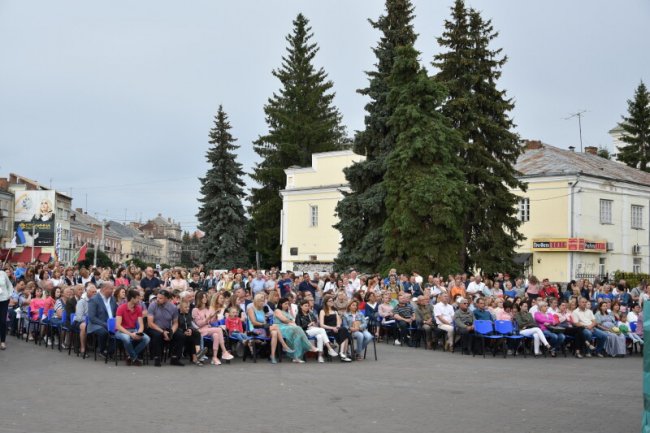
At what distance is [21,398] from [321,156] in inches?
1831

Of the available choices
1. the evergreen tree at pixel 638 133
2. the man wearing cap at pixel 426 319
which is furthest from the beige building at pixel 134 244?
the man wearing cap at pixel 426 319

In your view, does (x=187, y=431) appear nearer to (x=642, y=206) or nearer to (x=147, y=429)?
(x=147, y=429)

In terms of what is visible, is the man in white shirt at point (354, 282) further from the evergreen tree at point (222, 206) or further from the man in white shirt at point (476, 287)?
the evergreen tree at point (222, 206)

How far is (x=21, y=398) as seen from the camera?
1077 centimetres

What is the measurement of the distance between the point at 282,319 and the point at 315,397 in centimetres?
550

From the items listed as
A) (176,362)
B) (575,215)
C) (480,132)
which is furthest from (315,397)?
(575,215)

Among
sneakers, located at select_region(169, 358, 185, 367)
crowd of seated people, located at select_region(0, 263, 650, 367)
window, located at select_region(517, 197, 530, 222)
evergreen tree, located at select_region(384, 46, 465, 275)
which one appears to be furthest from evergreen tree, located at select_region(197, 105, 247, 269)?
sneakers, located at select_region(169, 358, 185, 367)

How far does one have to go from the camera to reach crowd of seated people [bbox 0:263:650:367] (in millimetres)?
15883

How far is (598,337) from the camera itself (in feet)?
66.5

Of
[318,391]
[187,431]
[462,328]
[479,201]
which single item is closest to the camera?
[187,431]

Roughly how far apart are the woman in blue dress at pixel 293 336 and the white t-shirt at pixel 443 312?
4.47m

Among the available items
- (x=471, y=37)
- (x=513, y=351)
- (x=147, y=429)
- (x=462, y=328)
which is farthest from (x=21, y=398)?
(x=471, y=37)

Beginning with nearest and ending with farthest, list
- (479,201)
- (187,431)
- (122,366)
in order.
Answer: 1. (187,431)
2. (122,366)
3. (479,201)

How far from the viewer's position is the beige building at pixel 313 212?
55000 mm
